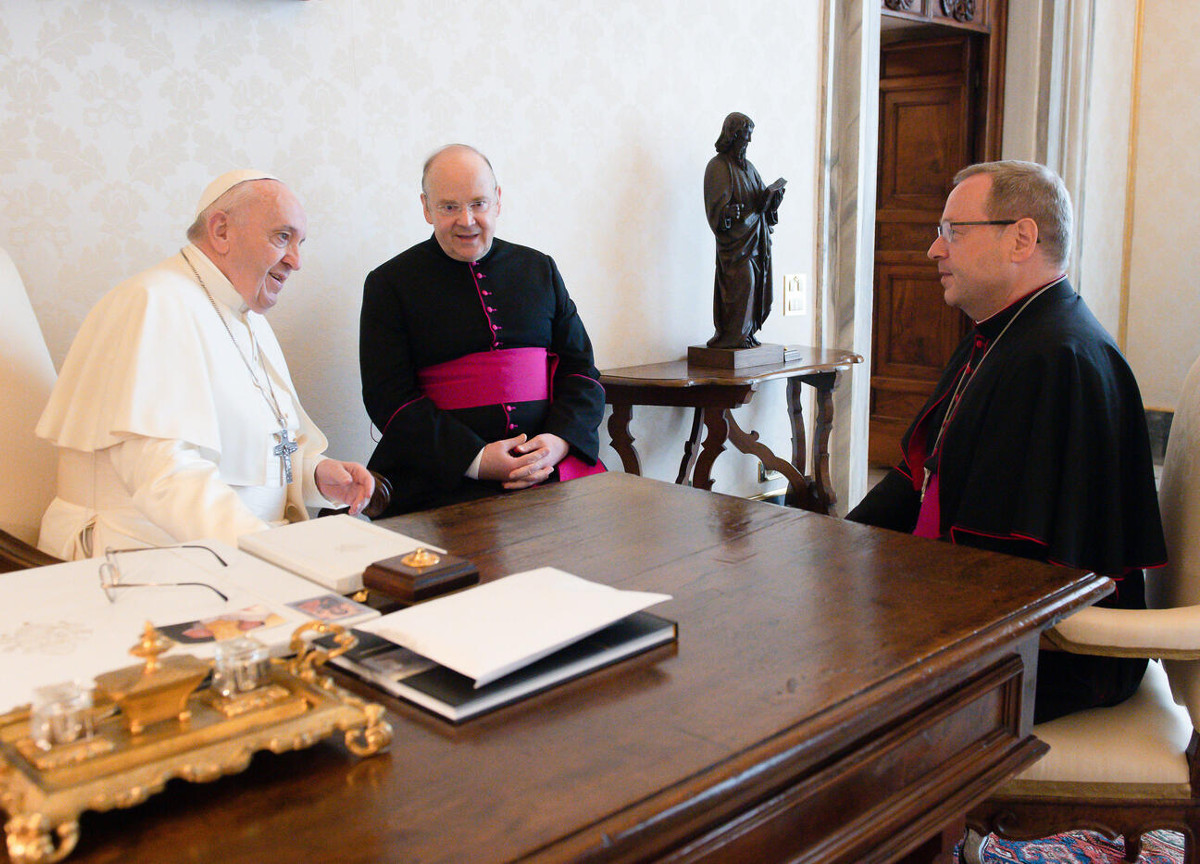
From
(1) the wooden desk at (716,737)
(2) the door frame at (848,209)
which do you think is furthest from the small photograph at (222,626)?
(2) the door frame at (848,209)

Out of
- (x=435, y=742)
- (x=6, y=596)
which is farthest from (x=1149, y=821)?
(x=6, y=596)

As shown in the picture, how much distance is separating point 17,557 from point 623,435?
2216mm

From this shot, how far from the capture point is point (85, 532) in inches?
83.2

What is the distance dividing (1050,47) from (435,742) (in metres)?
5.91

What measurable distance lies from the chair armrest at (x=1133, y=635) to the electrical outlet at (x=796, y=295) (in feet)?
9.58

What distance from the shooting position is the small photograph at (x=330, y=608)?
3.98 feet

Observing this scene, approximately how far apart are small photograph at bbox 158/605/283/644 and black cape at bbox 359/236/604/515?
1761 mm

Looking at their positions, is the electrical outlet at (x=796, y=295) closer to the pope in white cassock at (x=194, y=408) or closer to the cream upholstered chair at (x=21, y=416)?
the pope in white cassock at (x=194, y=408)

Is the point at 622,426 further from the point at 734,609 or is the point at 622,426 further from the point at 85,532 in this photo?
the point at 734,609

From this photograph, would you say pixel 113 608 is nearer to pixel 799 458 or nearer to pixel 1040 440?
pixel 1040 440

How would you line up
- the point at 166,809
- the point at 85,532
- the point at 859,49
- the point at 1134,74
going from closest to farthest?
the point at 166,809 < the point at 85,532 < the point at 859,49 < the point at 1134,74

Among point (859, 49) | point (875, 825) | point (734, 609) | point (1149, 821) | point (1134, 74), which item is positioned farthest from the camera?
point (1134, 74)

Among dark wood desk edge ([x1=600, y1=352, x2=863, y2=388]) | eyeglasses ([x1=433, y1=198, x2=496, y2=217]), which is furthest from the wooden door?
eyeglasses ([x1=433, y1=198, x2=496, y2=217])

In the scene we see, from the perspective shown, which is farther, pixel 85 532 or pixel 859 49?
pixel 859 49
